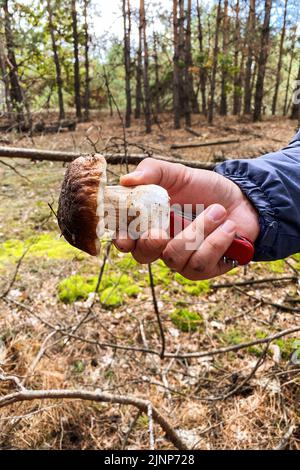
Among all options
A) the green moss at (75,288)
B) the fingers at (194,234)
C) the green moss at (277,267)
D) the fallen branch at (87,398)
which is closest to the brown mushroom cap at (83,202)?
the fingers at (194,234)

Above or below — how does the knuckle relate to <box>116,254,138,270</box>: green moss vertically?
above

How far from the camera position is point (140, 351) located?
3.15 m

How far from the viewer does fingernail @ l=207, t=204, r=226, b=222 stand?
4.69ft

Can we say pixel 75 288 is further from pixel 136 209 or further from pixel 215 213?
pixel 215 213

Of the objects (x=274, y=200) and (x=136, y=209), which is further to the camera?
(x=274, y=200)

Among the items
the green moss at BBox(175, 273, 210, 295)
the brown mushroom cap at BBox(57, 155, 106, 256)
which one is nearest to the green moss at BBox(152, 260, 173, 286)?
the green moss at BBox(175, 273, 210, 295)

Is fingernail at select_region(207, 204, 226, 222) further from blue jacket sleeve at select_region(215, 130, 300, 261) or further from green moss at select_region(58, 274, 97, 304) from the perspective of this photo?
green moss at select_region(58, 274, 97, 304)

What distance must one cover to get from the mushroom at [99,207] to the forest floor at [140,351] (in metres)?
1.22

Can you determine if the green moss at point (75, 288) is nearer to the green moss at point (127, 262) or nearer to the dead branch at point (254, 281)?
the green moss at point (127, 262)

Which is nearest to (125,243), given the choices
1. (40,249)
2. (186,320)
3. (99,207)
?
(99,207)

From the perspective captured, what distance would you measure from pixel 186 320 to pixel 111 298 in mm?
959

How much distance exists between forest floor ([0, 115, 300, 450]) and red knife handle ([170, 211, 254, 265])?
44.1 inches

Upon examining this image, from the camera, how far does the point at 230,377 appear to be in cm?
306

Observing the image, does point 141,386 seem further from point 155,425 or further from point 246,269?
point 246,269
